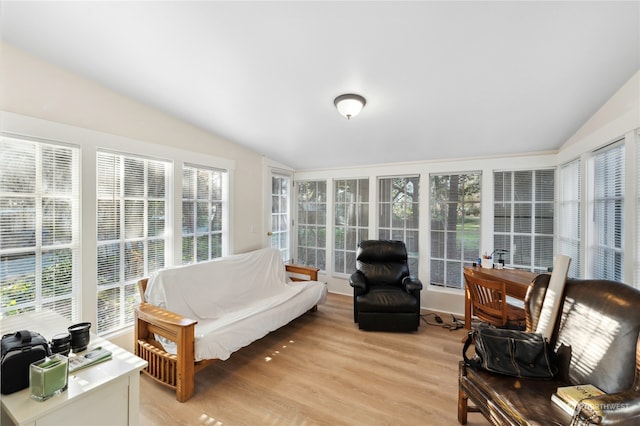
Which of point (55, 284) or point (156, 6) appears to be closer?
point (156, 6)

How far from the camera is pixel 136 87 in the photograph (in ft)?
7.63

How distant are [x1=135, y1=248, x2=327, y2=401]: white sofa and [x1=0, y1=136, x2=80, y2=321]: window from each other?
586mm

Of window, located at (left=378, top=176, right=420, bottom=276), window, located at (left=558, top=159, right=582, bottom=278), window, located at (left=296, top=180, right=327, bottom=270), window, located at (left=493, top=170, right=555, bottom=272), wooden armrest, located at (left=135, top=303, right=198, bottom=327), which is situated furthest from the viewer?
window, located at (left=296, top=180, right=327, bottom=270)

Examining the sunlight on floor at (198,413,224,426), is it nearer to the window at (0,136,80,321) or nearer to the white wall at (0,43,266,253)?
the window at (0,136,80,321)

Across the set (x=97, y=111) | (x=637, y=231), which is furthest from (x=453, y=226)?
(x=97, y=111)

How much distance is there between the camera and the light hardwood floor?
1.83m

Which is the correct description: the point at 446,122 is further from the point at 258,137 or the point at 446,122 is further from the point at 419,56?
the point at 258,137

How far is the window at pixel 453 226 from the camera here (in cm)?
359

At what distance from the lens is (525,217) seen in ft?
10.9

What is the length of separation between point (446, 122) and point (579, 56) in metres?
1.06

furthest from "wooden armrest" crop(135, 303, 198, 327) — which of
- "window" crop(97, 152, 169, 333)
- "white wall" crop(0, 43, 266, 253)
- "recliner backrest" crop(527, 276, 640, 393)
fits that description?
"recliner backrest" crop(527, 276, 640, 393)

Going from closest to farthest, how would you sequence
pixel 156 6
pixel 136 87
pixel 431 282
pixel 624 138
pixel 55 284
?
pixel 156 6
pixel 624 138
pixel 55 284
pixel 136 87
pixel 431 282

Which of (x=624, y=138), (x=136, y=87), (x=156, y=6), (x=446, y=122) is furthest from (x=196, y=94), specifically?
(x=624, y=138)

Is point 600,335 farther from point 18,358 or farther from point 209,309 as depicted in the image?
point 209,309
